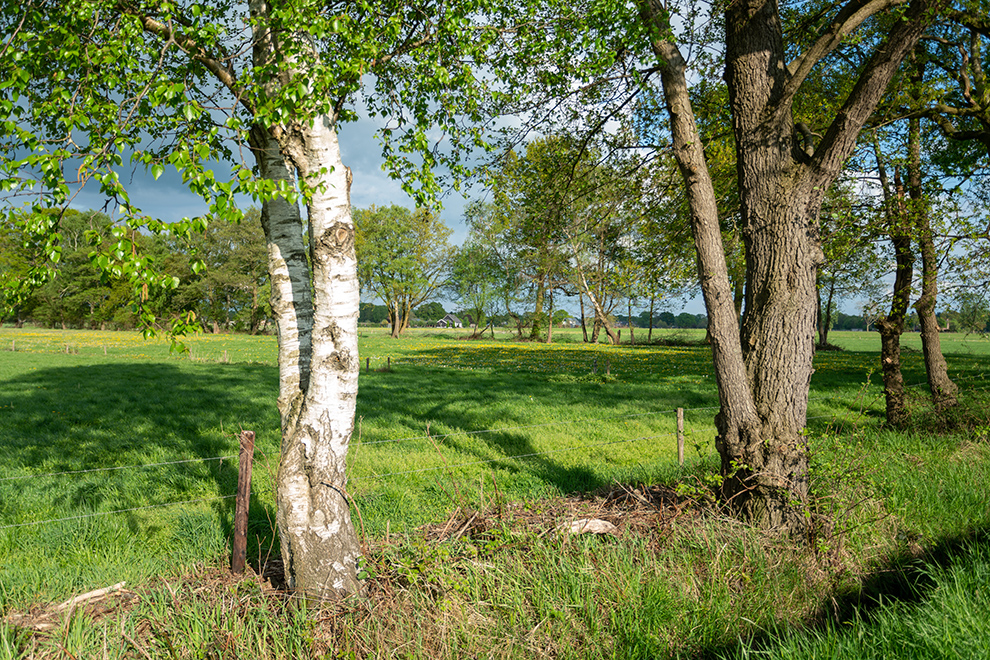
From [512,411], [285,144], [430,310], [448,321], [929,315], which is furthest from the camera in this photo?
[448,321]

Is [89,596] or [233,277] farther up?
[233,277]

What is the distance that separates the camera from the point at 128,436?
10.3 meters

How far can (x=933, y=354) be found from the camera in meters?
10.9

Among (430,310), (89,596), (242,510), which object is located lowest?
(89,596)

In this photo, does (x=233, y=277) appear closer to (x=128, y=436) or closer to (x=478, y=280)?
(x=478, y=280)

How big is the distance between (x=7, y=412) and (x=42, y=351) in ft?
77.0

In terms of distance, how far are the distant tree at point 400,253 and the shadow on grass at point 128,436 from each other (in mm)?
40557

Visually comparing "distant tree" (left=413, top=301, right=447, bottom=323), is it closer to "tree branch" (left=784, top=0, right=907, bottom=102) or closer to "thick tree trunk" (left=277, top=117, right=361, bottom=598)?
"tree branch" (left=784, top=0, right=907, bottom=102)

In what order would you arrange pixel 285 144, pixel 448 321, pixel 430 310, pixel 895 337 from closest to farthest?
pixel 285 144 < pixel 895 337 < pixel 430 310 < pixel 448 321

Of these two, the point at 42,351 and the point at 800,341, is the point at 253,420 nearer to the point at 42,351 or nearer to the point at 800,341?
the point at 800,341

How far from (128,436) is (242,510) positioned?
8.00 meters

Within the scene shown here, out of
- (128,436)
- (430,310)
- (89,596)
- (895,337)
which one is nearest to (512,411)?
(895,337)

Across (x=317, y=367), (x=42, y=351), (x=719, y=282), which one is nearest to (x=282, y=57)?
(x=317, y=367)

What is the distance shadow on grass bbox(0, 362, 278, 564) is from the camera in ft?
22.1
